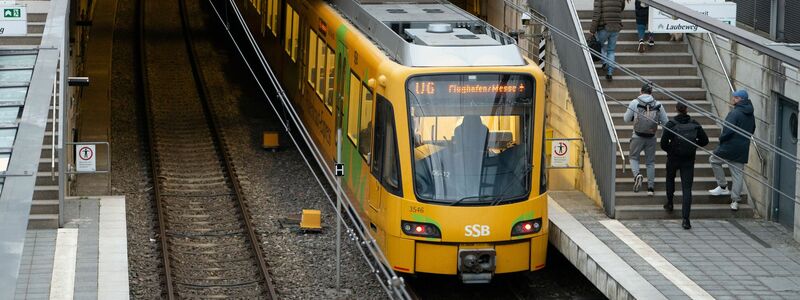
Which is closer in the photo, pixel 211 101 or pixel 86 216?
pixel 86 216

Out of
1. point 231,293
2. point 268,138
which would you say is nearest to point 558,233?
point 231,293

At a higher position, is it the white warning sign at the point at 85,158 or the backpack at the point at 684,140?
the backpack at the point at 684,140

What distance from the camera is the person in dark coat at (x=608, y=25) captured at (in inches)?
938

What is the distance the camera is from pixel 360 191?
20500 millimetres

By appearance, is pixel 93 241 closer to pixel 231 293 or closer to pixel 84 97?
pixel 231 293

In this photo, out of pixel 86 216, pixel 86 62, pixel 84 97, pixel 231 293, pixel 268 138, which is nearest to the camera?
pixel 231 293

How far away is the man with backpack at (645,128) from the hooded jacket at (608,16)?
8.45 feet

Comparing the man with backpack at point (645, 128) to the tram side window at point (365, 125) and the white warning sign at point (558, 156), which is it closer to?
the white warning sign at point (558, 156)

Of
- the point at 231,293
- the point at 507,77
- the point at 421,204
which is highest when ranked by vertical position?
the point at 507,77

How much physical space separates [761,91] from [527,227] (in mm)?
4809

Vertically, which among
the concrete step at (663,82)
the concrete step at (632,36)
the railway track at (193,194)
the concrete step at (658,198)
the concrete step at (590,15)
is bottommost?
the railway track at (193,194)

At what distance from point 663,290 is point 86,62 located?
20119 millimetres

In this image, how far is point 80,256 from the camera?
65.2 feet

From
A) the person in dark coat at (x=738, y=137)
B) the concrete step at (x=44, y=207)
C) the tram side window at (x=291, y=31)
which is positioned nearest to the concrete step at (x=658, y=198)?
the person in dark coat at (x=738, y=137)
